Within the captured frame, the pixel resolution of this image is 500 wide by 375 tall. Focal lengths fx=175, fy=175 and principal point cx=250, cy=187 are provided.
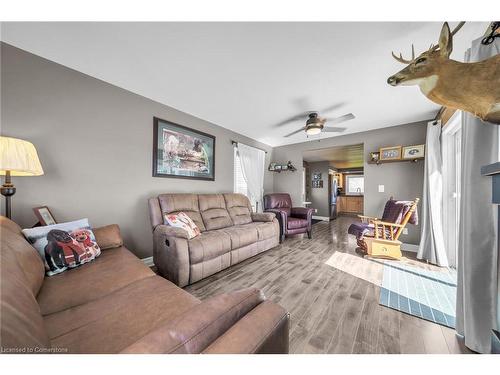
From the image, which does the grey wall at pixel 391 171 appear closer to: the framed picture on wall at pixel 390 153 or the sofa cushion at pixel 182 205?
the framed picture on wall at pixel 390 153

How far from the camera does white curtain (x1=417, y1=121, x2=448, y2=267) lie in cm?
261

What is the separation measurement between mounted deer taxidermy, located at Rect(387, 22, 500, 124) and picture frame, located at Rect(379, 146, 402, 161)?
2.52m

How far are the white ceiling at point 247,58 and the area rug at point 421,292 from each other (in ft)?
7.57

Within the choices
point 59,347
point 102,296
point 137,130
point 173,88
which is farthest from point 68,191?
point 59,347

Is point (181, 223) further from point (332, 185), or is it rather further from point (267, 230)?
point (332, 185)

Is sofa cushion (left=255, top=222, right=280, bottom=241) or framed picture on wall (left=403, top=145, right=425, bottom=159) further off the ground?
framed picture on wall (left=403, top=145, right=425, bottom=159)

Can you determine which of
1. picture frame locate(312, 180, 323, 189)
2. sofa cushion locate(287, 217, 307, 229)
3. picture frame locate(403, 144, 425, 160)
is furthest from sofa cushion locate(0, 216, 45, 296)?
picture frame locate(312, 180, 323, 189)

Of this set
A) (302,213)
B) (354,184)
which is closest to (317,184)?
(354,184)

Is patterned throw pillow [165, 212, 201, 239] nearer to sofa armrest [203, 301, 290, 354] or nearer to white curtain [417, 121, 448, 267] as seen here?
sofa armrest [203, 301, 290, 354]

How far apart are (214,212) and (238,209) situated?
0.58 metres

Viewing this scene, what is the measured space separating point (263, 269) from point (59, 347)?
1.96 m

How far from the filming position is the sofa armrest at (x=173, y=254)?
1856 millimetres
